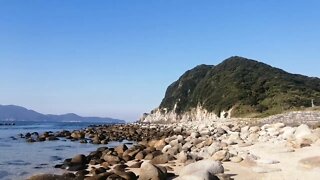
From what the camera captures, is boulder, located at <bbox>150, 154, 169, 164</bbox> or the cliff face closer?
boulder, located at <bbox>150, 154, 169, 164</bbox>

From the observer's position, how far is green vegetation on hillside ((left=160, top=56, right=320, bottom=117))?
5969cm

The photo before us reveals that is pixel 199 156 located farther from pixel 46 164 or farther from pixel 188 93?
pixel 188 93

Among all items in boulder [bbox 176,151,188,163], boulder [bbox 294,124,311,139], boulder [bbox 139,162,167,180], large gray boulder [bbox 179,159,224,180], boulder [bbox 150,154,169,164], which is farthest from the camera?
boulder [bbox 294,124,311,139]

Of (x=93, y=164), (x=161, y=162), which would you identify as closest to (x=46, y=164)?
(x=93, y=164)

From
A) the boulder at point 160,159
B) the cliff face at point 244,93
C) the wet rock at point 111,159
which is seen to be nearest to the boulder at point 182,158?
the boulder at point 160,159

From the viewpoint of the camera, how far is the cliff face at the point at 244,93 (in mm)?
60181

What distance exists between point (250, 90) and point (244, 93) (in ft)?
11.0

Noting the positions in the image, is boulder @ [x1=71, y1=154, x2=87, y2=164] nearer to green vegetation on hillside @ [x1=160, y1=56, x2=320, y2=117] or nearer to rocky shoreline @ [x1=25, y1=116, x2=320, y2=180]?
rocky shoreline @ [x1=25, y1=116, x2=320, y2=180]

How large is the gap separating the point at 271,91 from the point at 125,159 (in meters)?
55.4

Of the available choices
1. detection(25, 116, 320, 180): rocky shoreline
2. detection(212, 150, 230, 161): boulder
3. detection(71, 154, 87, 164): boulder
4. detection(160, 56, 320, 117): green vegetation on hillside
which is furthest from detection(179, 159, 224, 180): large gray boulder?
detection(160, 56, 320, 117): green vegetation on hillside

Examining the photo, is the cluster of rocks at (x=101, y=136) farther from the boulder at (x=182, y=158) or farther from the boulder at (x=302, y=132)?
the boulder at (x=182, y=158)

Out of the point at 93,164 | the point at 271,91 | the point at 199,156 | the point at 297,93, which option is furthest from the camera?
the point at 271,91

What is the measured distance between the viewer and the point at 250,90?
7312 cm

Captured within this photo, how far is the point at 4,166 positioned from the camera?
18.5 metres
